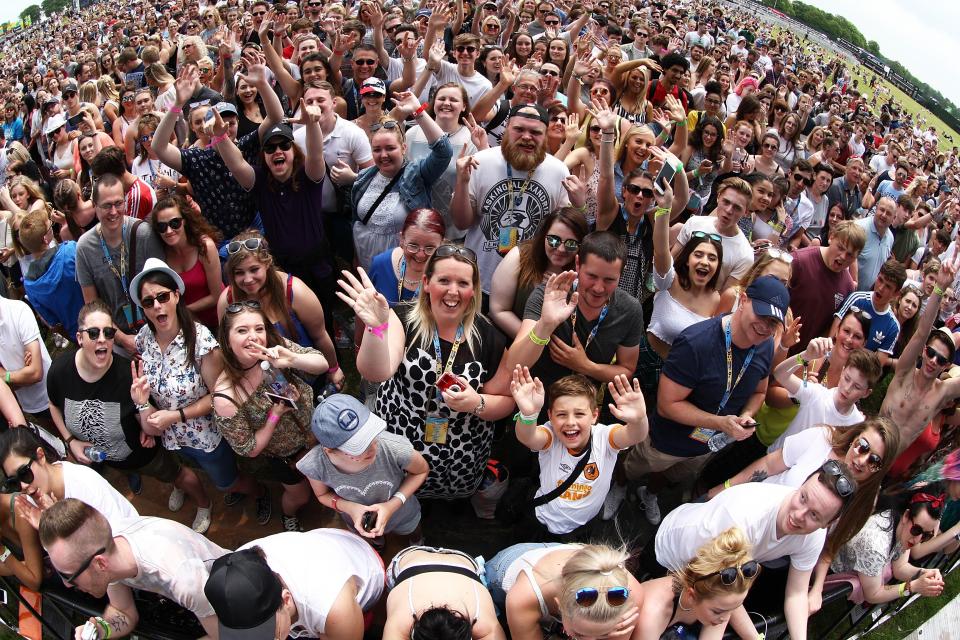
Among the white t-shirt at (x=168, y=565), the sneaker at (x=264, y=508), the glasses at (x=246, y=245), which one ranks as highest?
the glasses at (x=246, y=245)

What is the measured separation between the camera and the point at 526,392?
3105 mm

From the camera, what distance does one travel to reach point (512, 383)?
3150 millimetres

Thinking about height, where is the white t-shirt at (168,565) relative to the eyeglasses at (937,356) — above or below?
below

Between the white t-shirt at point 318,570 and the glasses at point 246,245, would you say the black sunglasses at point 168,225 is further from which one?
the white t-shirt at point 318,570

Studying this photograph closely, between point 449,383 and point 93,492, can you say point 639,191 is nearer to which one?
point 449,383

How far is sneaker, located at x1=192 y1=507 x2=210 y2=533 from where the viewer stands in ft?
13.6

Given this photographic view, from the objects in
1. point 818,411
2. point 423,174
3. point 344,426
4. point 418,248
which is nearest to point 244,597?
point 344,426

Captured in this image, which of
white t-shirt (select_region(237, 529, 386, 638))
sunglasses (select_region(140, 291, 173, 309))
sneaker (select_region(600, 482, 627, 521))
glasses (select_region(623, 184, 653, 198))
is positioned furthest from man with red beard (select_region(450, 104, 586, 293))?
white t-shirt (select_region(237, 529, 386, 638))

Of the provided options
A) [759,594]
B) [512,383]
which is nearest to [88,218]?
[512,383]

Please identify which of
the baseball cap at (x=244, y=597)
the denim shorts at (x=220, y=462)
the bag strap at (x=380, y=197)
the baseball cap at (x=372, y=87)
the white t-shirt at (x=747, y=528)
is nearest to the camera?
the baseball cap at (x=244, y=597)

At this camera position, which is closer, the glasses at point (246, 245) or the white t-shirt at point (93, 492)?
the white t-shirt at point (93, 492)

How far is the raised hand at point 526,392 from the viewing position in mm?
3086

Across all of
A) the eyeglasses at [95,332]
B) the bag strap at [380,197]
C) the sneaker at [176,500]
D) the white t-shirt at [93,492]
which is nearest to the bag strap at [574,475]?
the white t-shirt at [93,492]

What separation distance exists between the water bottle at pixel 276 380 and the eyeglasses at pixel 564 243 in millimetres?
1861
